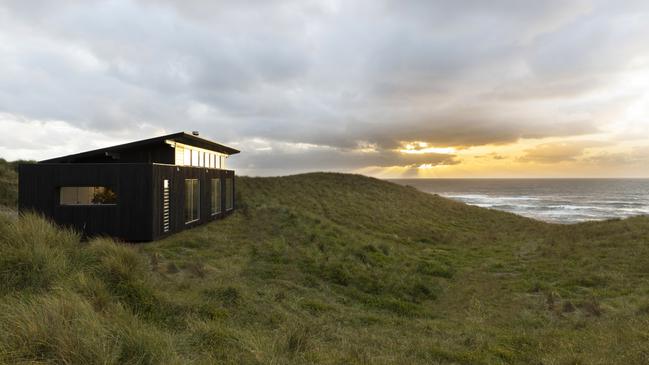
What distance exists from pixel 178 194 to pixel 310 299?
33.4ft

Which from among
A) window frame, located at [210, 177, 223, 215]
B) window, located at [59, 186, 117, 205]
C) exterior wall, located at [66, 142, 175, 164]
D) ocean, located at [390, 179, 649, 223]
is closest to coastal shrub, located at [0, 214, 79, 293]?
window, located at [59, 186, 117, 205]

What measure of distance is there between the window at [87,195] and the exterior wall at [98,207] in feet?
1.63

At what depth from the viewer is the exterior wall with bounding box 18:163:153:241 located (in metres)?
15.0

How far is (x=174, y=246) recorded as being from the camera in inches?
555

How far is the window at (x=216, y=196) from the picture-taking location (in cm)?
2270

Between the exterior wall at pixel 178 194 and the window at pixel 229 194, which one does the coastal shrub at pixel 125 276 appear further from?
the window at pixel 229 194

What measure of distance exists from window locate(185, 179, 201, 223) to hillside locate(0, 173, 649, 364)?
1.31m

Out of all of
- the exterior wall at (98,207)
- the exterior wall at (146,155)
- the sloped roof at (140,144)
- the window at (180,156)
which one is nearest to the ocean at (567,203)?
the window at (180,156)

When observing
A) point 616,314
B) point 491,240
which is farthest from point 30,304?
point 491,240

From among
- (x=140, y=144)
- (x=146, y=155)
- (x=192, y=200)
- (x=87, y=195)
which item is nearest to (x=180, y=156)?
(x=146, y=155)

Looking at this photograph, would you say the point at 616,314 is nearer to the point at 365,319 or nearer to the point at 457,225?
the point at 365,319

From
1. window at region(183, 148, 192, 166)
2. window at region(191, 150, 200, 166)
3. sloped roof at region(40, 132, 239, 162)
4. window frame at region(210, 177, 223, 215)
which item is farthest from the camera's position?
window frame at region(210, 177, 223, 215)

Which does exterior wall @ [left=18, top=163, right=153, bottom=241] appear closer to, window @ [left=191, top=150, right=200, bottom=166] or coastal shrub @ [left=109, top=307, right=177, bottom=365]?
window @ [left=191, top=150, right=200, bottom=166]

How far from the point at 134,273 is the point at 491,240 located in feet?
74.0
